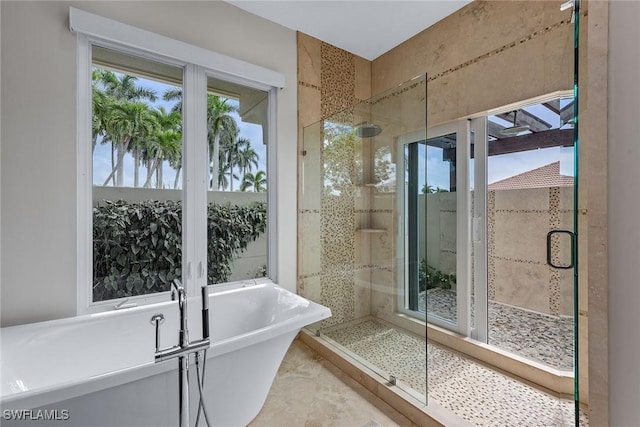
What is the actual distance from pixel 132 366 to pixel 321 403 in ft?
Answer: 3.76

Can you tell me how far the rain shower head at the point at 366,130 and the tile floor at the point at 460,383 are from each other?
1.69 metres

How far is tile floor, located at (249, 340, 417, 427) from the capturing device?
1.68 metres

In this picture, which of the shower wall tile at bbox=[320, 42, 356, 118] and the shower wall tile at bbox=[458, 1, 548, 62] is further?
the shower wall tile at bbox=[320, 42, 356, 118]

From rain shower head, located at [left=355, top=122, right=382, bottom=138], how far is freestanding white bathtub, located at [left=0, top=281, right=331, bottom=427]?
1575mm

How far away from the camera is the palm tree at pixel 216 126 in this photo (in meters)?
2.38

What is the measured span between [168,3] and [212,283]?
6.88ft

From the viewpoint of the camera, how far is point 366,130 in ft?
8.91

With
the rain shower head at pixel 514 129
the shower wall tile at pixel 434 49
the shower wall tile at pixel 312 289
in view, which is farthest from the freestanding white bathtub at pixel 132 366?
the shower wall tile at pixel 434 49

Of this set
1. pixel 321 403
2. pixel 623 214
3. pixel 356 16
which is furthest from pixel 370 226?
pixel 623 214

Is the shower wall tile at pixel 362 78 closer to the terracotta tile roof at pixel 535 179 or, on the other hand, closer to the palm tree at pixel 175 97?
the terracotta tile roof at pixel 535 179

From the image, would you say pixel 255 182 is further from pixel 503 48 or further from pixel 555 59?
pixel 555 59

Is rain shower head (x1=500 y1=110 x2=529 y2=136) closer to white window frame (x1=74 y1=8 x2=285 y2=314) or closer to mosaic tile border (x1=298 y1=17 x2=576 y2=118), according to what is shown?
mosaic tile border (x1=298 y1=17 x2=576 y2=118)

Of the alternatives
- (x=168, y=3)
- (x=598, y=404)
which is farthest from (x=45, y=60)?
(x=598, y=404)

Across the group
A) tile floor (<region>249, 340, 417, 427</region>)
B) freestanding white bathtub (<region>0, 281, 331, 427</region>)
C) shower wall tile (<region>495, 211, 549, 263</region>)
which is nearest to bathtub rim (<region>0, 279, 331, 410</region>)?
freestanding white bathtub (<region>0, 281, 331, 427</region>)
